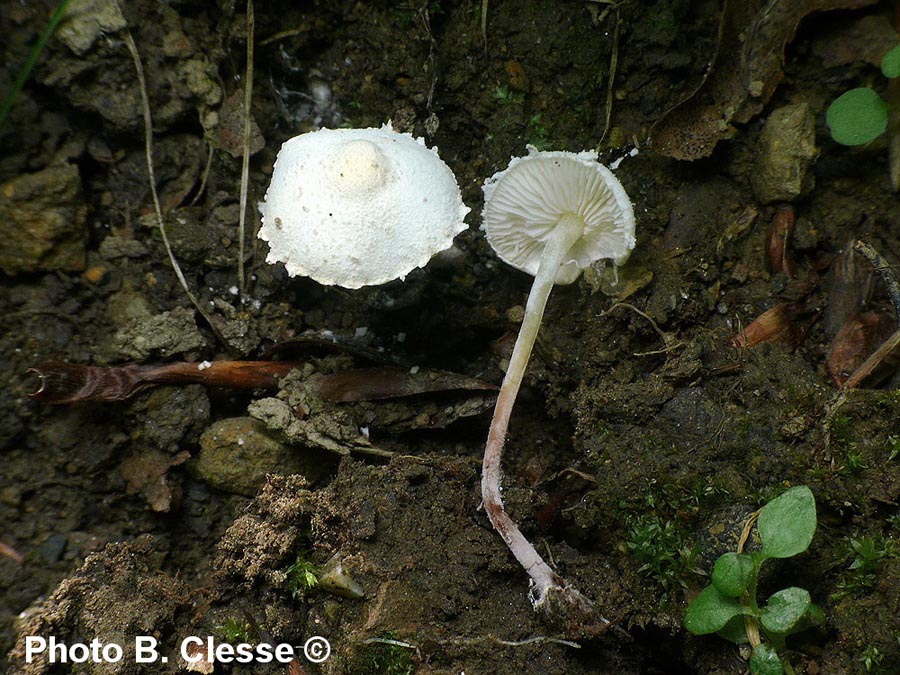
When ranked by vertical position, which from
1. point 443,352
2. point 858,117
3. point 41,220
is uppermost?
A: point 858,117

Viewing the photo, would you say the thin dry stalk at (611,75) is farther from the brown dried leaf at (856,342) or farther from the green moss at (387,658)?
the green moss at (387,658)

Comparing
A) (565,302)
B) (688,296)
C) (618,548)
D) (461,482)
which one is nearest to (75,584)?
(461,482)

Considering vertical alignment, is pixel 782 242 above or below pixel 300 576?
above

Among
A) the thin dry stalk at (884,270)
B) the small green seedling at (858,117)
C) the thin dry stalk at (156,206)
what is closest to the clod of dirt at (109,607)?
the thin dry stalk at (156,206)

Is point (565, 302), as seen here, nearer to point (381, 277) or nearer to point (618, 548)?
point (381, 277)

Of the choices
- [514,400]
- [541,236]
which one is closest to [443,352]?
[514,400]

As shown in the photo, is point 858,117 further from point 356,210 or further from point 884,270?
point 356,210

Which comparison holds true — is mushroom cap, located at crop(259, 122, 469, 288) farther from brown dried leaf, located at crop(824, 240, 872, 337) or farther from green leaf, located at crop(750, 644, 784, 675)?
green leaf, located at crop(750, 644, 784, 675)
